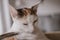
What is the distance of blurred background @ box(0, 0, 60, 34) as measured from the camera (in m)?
1.16

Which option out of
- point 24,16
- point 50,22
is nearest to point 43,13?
point 50,22

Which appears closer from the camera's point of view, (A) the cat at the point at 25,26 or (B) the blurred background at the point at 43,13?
(A) the cat at the point at 25,26

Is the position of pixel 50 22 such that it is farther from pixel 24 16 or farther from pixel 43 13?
pixel 24 16

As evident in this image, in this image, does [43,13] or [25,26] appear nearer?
[25,26]

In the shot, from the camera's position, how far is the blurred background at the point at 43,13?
1.16 metres

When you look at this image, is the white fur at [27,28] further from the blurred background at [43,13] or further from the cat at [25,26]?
the blurred background at [43,13]

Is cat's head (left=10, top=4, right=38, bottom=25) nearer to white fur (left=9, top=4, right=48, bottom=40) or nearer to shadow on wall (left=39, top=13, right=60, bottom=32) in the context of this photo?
white fur (left=9, top=4, right=48, bottom=40)

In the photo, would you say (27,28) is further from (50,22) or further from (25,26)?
(50,22)

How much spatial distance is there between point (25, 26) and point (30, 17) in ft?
0.21


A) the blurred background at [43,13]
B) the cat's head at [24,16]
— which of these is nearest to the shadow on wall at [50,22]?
the blurred background at [43,13]

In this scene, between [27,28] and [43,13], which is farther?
[43,13]

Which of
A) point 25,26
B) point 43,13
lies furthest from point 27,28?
point 43,13

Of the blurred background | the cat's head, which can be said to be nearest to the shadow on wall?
the blurred background

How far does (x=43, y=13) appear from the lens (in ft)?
3.93
